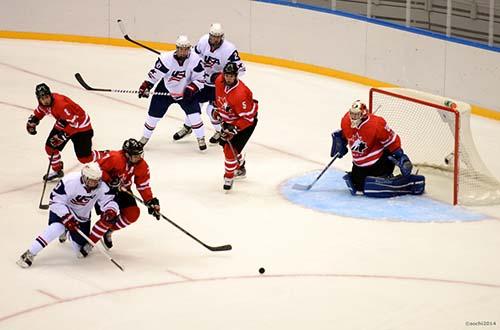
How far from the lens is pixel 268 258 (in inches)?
330

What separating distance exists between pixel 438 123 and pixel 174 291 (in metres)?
3.01

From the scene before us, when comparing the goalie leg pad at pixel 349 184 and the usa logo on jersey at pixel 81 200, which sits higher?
the usa logo on jersey at pixel 81 200

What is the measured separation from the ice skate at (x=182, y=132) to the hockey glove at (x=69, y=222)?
3.26 metres

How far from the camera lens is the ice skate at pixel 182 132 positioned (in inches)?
444

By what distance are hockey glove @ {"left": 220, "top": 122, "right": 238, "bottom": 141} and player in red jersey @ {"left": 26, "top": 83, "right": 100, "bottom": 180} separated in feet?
3.21

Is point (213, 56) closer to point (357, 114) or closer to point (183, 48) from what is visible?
point (183, 48)

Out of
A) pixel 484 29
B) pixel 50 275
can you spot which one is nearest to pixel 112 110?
pixel 484 29

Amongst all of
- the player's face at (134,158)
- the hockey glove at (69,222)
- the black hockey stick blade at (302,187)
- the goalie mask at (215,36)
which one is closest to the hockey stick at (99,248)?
the hockey glove at (69,222)

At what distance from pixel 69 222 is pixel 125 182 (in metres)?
0.46

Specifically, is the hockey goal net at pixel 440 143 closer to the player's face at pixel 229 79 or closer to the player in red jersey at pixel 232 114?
the player in red jersey at pixel 232 114

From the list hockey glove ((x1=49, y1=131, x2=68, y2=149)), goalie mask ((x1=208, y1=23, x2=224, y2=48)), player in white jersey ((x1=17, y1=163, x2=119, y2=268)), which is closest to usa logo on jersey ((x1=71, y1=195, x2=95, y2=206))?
player in white jersey ((x1=17, y1=163, x2=119, y2=268))

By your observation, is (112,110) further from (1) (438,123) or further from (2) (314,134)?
(1) (438,123)

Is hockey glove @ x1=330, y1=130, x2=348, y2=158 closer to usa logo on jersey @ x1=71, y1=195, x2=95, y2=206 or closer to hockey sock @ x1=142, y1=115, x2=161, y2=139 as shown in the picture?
hockey sock @ x1=142, y1=115, x2=161, y2=139

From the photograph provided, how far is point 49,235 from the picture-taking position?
316 inches
